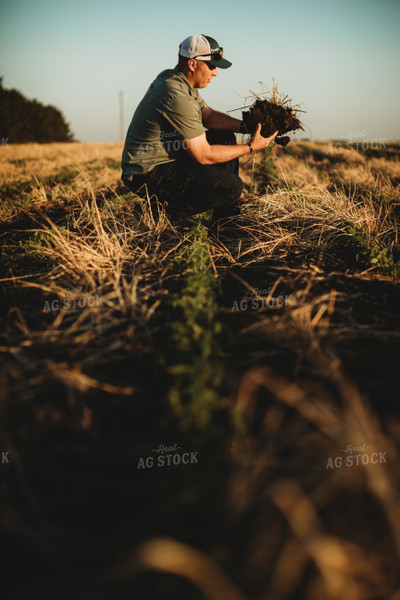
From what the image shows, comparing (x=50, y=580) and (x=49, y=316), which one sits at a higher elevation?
(x=49, y=316)

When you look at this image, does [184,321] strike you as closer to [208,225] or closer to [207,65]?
[208,225]

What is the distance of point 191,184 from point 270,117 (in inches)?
46.3

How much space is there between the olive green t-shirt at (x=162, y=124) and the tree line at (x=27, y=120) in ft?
150

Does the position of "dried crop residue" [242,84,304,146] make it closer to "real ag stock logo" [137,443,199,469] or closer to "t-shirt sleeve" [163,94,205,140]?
"t-shirt sleeve" [163,94,205,140]

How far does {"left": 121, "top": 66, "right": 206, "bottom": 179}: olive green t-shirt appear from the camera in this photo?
10.8 ft

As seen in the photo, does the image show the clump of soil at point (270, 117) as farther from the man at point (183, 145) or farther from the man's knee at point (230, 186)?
the man's knee at point (230, 186)

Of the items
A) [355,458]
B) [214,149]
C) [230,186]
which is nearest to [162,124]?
[214,149]

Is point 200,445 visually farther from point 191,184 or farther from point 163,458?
point 191,184

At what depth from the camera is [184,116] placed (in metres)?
3.28

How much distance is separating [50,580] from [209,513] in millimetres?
433

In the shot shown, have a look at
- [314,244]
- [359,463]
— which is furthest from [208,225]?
[359,463]

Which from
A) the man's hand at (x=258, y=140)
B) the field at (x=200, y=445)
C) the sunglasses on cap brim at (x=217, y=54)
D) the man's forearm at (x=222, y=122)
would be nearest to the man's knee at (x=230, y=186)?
the man's hand at (x=258, y=140)

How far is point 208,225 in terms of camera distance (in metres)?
4.20

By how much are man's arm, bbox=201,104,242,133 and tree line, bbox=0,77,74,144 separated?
4526cm
